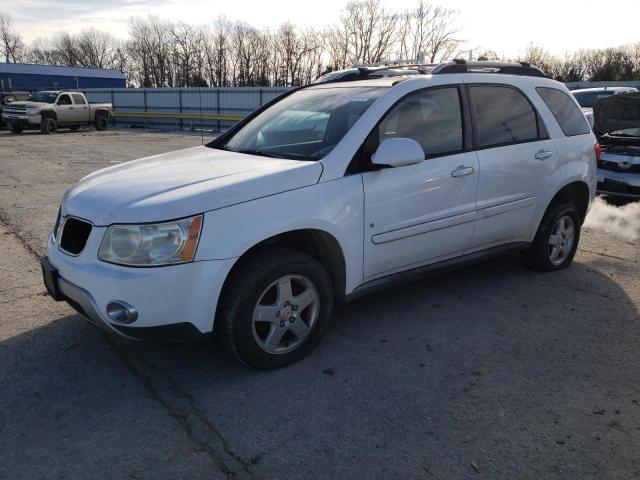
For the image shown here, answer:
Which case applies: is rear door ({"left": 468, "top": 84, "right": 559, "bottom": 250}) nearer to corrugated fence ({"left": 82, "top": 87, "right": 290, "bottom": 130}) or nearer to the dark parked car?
corrugated fence ({"left": 82, "top": 87, "right": 290, "bottom": 130})

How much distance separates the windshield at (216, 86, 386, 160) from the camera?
3.68 metres

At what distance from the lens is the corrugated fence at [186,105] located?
26547 mm

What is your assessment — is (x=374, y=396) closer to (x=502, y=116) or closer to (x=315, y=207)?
(x=315, y=207)

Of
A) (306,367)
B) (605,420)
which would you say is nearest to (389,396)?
(306,367)

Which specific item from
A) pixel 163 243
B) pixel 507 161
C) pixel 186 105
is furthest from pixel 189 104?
pixel 163 243

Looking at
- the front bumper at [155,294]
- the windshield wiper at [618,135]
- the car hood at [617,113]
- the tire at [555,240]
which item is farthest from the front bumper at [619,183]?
the front bumper at [155,294]

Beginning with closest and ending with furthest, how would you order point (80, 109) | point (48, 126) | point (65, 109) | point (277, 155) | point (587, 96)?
point (277, 155), point (587, 96), point (48, 126), point (65, 109), point (80, 109)

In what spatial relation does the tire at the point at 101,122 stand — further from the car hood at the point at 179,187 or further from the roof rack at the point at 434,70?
the car hood at the point at 179,187

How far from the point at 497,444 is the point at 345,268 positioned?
4.50 ft

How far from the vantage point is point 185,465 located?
2.44 meters

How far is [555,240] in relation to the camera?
5.03m

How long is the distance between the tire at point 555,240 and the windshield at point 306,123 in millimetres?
2131

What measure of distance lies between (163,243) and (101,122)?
26356 mm

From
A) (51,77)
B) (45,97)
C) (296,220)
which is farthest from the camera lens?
(51,77)
